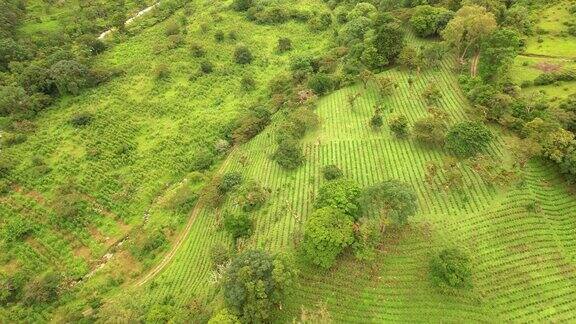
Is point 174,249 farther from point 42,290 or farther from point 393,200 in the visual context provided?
point 393,200

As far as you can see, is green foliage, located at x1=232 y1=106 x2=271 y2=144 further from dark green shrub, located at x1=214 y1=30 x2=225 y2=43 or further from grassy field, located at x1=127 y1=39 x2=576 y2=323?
dark green shrub, located at x1=214 y1=30 x2=225 y2=43

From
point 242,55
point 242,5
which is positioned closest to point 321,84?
point 242,55

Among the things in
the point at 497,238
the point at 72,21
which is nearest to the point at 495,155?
the point at 497,238

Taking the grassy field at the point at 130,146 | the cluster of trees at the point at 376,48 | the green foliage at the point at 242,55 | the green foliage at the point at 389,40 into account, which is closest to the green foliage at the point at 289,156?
the grassy field at the point at 130,146

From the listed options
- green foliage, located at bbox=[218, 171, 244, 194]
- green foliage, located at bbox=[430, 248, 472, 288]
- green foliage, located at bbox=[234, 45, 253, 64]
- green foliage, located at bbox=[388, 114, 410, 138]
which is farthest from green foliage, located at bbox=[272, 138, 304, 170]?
green foliage, located at bbox=[234, 45, 253, 64]

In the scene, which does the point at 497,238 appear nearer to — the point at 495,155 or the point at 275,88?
the point at 495,155

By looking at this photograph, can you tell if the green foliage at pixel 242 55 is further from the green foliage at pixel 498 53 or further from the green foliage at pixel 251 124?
the green foliage at pixel 498 53
